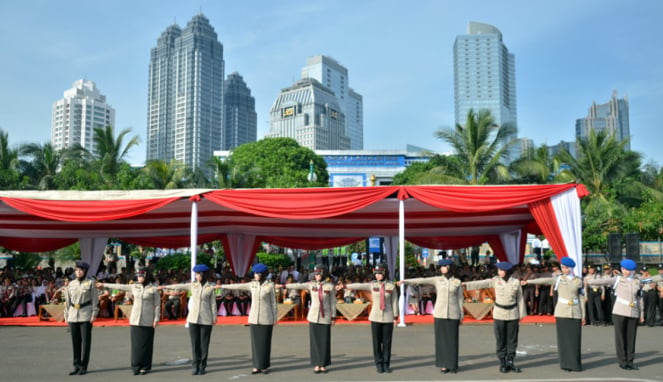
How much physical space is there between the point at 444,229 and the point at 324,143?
137m

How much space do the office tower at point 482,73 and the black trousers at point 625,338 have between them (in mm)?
191596

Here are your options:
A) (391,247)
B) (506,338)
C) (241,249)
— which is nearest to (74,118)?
(241,249)

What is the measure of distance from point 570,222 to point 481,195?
187 cm

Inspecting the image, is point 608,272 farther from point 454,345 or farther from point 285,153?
point 285,153

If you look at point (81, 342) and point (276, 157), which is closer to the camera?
point (81, 342)

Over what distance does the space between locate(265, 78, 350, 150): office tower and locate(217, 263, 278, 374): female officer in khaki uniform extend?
140 metres

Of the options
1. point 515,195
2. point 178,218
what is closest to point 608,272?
point 515,195

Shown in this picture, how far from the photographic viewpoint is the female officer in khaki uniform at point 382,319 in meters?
6.60

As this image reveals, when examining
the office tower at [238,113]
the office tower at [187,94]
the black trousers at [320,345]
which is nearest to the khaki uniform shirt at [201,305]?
the black trousers at [320,345]

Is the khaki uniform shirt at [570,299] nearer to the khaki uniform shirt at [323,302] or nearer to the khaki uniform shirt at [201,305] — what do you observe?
the khaki uniform shirt at [323,302]

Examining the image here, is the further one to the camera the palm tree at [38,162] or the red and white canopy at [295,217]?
the palm tree at [38,162]

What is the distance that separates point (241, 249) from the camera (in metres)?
16.0

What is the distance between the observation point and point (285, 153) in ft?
141

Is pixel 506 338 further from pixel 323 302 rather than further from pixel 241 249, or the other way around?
pixel 241 249
